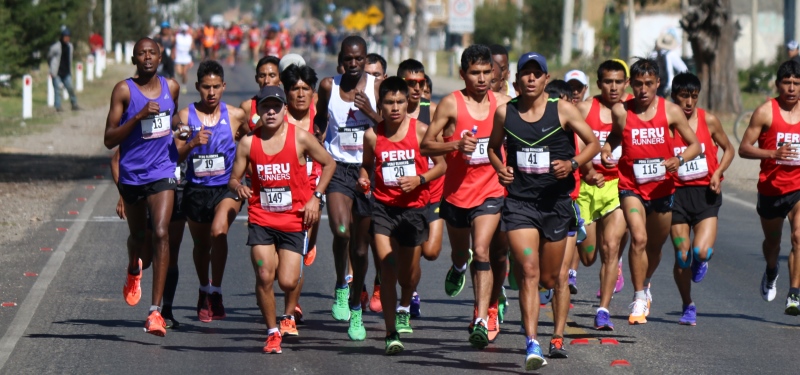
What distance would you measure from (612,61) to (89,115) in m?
24.8

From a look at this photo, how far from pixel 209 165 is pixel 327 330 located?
1425 millimetres

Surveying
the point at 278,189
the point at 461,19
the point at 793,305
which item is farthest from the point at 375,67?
the point at 461,19

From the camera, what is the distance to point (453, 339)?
9844mm

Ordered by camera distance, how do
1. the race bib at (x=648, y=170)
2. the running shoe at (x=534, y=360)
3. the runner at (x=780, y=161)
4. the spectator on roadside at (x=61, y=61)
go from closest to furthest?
the running shoe at (x=534, y=360)
the race bib at (x=648, y=170)
the runner at (x=780, y=161)
the spectator on roadside at (x=61, y=61)

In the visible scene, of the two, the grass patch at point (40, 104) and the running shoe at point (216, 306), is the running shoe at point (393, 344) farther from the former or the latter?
the grass patch at point (40, 104)

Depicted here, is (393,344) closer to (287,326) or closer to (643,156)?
(287,326)

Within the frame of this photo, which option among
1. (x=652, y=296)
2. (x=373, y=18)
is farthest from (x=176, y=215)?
(x=373, y=18)

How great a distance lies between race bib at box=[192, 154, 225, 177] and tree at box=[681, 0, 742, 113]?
73.8ft

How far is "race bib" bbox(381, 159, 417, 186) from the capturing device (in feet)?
30.7

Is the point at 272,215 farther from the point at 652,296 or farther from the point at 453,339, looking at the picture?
the point at 652,296

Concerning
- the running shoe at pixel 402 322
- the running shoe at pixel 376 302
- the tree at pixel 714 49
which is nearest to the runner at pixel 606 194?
the running shoe at pixel 402 322

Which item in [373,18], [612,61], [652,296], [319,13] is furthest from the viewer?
[319,13]

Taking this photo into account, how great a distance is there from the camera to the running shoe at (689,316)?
10469 millimetres

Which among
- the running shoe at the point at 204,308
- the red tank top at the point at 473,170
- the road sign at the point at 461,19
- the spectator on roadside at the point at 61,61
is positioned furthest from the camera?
the road sign at the point at 461,19
